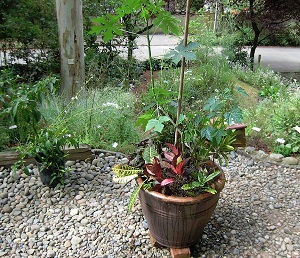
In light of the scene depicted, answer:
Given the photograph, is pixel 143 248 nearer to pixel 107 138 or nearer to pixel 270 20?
pixel 107 138

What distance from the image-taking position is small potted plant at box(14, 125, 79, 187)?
2.53 m

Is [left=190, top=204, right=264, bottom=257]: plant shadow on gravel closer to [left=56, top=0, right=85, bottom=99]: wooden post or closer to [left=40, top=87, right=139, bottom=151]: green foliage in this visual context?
[left=40, top=87, right=139, bottom=151]: green foliage

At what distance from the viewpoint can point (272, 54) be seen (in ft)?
41.4

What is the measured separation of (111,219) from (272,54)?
11929 mm

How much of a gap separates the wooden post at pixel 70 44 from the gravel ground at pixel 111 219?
5.42 ft

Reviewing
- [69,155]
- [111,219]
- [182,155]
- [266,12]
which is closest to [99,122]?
[69,155]

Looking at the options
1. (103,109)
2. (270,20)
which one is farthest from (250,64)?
(103,109)

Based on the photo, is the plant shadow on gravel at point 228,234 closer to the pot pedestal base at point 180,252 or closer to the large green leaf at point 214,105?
the pot pedestal base at point 180,252

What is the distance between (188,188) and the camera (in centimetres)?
189

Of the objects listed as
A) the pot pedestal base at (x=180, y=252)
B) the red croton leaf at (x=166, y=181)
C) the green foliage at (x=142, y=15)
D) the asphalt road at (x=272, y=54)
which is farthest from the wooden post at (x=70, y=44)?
the asphalt road at (x=272, y=54)

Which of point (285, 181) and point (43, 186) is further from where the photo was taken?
point (285, 181)

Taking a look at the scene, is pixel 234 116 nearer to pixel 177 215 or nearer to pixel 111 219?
pixel 177 215

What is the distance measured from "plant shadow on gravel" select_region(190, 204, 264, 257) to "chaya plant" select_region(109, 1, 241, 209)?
0.44 metres

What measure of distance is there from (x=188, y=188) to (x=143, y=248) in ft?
1.82
